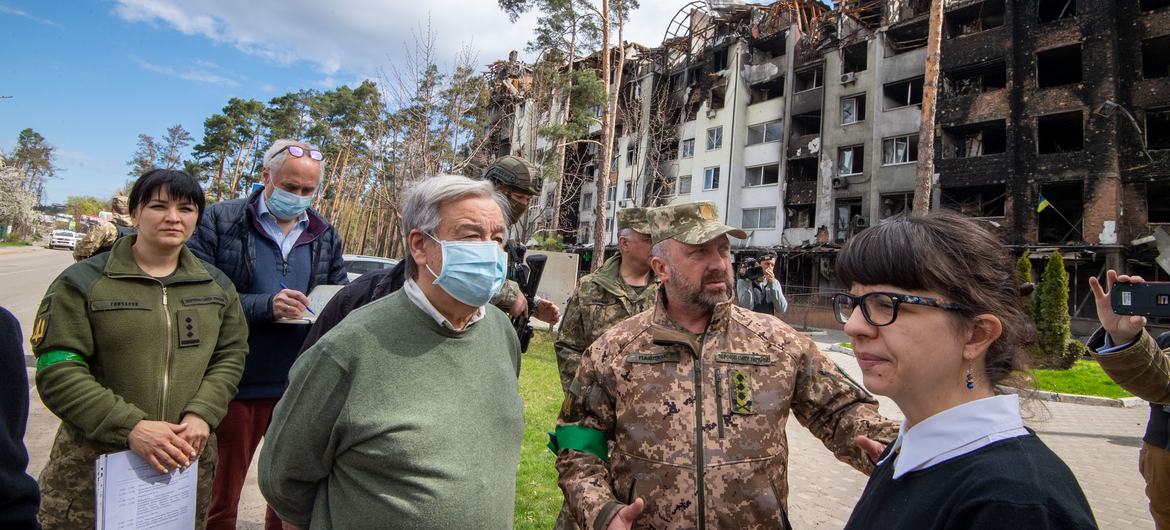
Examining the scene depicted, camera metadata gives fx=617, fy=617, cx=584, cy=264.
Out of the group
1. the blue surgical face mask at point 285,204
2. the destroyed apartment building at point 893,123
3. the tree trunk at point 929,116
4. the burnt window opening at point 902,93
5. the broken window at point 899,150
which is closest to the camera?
the blue surgical face mask at point 285,204

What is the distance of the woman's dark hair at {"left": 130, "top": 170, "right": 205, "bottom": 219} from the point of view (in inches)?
103

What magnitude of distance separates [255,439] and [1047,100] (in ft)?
101

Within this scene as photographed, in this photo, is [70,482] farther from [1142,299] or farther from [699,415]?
[1142,299]

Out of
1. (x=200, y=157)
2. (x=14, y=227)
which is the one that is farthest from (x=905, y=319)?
(x=14, y=227)

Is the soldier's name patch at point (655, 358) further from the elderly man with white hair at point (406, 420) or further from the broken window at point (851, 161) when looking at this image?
the broken window at point (851, 161)

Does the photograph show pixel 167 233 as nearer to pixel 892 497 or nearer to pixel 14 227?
pixel 892 497

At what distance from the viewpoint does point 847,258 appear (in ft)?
4.85

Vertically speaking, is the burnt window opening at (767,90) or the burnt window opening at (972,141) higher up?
the burnt window opening at (767,90)

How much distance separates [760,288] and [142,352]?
729cm

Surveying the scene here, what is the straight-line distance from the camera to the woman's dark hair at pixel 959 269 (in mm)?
1329

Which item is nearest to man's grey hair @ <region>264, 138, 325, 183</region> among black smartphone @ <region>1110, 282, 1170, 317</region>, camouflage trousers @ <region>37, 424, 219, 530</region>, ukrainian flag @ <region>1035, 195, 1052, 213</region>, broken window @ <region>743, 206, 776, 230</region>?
camouflage trousers @ <region>37, 424, 219, 530</region>

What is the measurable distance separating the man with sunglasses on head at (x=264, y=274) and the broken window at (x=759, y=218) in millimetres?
33863

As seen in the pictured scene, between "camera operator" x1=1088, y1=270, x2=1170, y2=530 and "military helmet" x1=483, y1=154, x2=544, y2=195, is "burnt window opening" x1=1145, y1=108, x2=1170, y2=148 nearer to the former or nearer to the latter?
"camera operator" x1=1088, y1=270, x2=1170, y2=530

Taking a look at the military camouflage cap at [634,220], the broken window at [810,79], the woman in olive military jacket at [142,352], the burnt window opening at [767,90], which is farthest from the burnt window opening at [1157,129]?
the woman in olive military jacket at [142,352]
